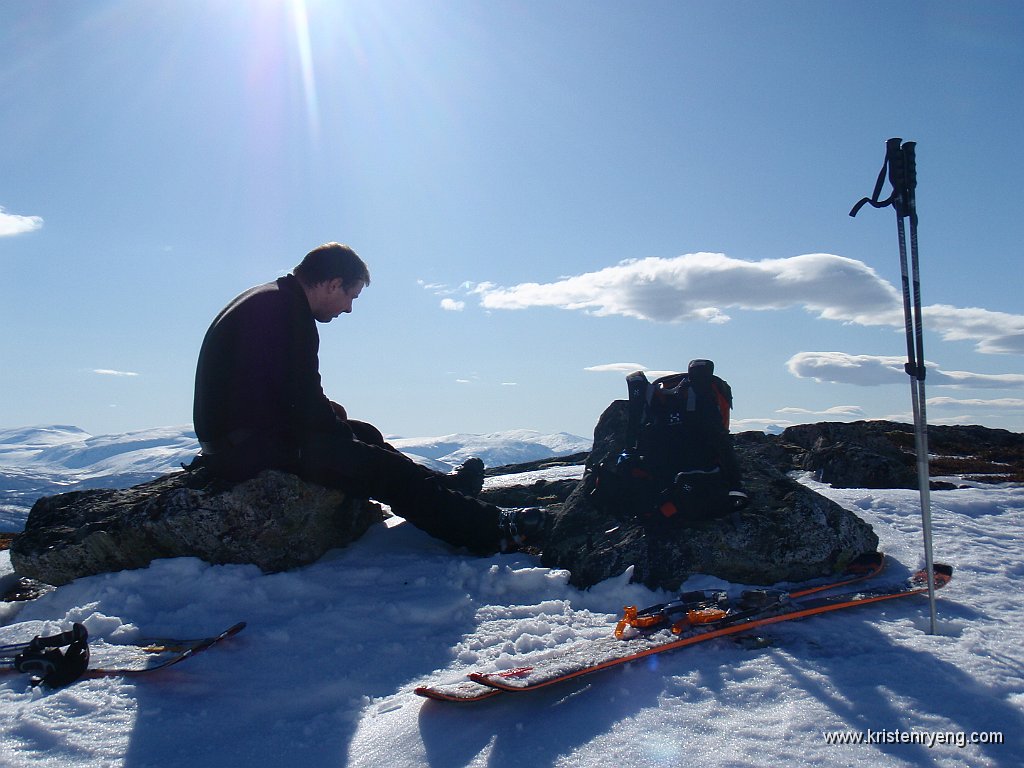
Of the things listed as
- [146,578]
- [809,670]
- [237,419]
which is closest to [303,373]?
[237,419]

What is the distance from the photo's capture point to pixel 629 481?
5.86 m

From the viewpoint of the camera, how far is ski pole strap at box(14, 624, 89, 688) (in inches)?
138

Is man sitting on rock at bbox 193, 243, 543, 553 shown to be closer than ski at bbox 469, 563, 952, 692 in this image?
No

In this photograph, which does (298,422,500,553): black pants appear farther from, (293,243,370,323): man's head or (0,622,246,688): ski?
(0,622,246,688): ski

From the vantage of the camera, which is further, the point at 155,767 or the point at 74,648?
the point at 74,648

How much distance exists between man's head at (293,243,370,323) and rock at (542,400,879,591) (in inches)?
112

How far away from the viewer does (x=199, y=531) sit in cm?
511

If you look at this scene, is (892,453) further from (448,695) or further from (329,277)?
(448,695)

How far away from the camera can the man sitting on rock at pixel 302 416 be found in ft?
16.8

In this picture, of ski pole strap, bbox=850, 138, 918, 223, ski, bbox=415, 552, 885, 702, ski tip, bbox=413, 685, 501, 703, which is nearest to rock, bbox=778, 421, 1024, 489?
ski, bbox=415, 552, 885, 702

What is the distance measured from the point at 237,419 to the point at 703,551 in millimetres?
3900

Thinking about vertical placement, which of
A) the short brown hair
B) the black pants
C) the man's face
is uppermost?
the short brown hair

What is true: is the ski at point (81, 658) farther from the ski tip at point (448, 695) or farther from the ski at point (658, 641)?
the ski at point (658, 641)

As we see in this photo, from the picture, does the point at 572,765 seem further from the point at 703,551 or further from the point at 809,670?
the point at 703,551
